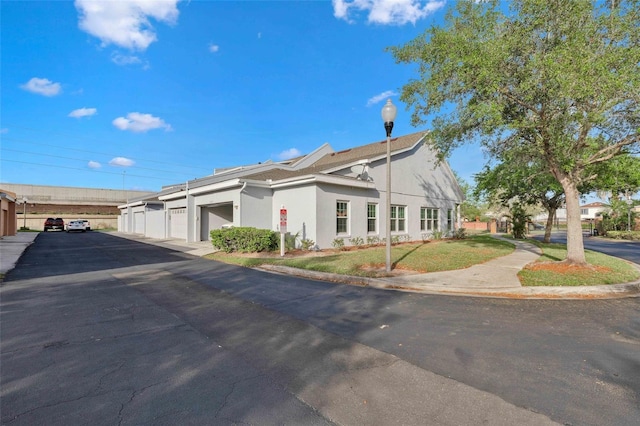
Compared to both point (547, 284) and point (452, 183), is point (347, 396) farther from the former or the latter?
point (452, 183)

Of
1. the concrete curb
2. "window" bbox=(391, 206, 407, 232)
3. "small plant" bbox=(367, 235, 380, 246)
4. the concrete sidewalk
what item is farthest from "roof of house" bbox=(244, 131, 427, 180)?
the concrete curb

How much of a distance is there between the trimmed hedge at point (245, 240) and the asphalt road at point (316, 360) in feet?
23.2

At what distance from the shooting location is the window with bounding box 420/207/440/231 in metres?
21.3

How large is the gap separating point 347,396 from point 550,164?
10512 millimetres

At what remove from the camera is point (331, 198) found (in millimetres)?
15227

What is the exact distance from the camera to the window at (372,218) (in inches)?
681

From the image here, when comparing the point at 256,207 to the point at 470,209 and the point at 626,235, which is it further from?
the point at 470,209

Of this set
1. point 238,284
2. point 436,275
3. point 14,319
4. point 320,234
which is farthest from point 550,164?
point 14,319

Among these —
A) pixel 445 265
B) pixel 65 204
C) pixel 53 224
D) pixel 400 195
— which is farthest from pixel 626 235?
pixel 65 204

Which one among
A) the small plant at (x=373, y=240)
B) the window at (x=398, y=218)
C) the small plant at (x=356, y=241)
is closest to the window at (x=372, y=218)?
the small plant at (x=373, y=240)

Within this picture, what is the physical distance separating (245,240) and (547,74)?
11832 millimetres

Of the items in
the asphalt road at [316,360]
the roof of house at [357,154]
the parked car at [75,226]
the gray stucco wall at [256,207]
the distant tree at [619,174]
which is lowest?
the asphalt road at [316,360]

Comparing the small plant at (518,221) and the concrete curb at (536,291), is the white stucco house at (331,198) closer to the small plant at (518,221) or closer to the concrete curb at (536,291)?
the small plant at (518,221)

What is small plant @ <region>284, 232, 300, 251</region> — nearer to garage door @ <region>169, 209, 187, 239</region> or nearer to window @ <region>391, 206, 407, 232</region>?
window @ <region>391, 206, 407, 232</region>
